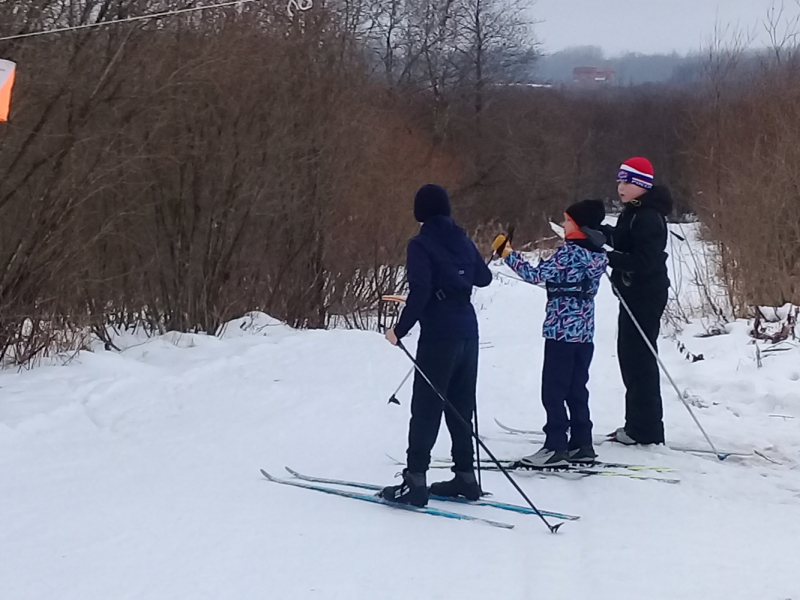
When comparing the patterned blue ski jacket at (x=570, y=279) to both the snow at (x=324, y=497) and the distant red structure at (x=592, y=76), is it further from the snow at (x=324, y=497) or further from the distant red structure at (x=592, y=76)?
the distant red structure at (x=592, y=76)

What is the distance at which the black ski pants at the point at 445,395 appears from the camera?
494cm

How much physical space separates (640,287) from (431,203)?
2.03 m

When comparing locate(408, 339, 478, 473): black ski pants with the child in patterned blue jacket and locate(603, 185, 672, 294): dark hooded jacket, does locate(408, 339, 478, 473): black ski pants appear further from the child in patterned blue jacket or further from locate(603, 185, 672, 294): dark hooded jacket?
locate(603, 185, 672, 294): dark hooded jacket

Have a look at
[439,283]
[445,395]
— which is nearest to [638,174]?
[439,283]

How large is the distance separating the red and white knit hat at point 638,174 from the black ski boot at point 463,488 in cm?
238

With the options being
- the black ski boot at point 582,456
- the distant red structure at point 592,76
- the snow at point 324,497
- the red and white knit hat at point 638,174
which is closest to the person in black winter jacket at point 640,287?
the red and white knit hat at point 638,174

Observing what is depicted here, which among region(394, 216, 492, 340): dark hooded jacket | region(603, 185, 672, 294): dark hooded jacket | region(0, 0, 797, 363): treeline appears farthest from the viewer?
region(0, 0, 797, 363): treeline

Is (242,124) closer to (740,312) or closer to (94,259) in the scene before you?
(94,259)

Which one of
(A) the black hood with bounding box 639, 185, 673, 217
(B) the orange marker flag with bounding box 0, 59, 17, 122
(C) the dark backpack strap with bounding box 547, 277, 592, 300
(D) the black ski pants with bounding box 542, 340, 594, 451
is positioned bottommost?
(D) the black ski pants with bounding box 542, 340, 594, 451

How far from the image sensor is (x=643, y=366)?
637cm

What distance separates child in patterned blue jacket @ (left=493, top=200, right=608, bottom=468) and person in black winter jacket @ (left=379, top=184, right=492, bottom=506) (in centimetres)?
82

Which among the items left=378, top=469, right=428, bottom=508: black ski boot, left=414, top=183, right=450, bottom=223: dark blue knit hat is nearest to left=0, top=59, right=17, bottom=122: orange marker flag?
left=414, top=183, right=450, bottom=223: dark blue knit hat

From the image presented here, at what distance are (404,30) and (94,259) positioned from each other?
906 inches

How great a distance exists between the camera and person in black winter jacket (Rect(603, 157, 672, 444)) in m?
6.26
